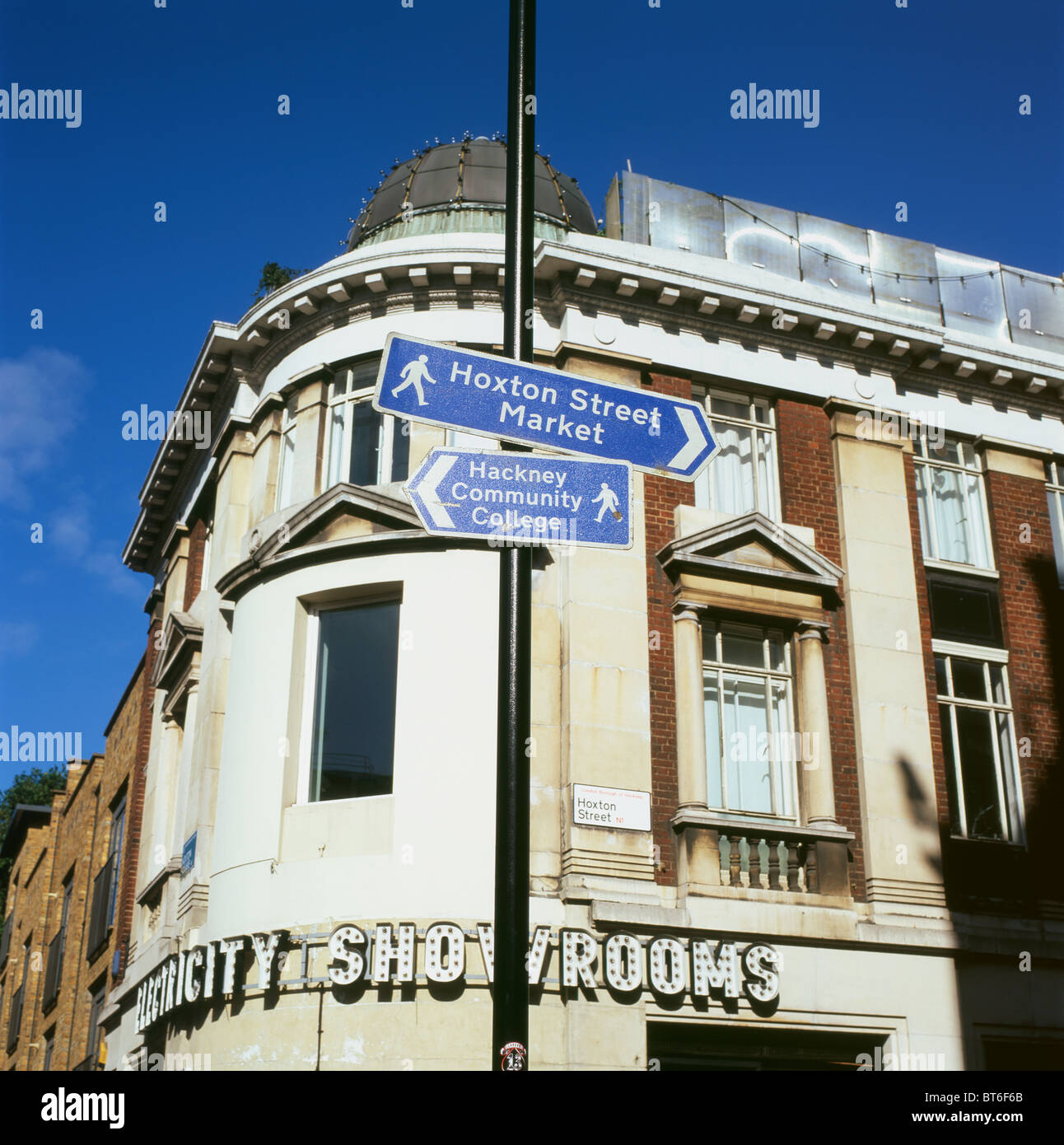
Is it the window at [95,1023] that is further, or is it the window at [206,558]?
the window at [95,1023]

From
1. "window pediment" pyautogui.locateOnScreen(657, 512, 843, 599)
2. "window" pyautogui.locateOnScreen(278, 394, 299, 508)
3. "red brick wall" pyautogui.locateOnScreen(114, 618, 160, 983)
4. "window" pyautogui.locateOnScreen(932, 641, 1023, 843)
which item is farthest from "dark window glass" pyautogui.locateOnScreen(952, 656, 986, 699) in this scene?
"red brick wall" pyautogui.locateOnScreen(114, 618, 160, 983)

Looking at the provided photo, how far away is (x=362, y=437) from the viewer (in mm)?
17406

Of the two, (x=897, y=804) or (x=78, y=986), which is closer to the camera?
(x=897, y=804)

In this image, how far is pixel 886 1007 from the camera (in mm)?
15336

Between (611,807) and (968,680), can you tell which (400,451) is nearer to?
(611,807)

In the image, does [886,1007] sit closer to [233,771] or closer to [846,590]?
[846,590]

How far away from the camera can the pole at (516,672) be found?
602cm

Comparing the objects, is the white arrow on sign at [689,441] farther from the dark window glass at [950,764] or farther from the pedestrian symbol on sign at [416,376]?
the dark window glass at [950,764]

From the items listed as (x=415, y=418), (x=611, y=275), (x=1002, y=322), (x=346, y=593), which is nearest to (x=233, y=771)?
(x=346, y=593)

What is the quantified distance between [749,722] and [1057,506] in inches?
260

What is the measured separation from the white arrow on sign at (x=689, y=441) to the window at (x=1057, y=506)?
1341 centimetres

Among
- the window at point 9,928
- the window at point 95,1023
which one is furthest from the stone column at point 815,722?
the window at point 9,928

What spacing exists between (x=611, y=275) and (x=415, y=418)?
11.0 m
